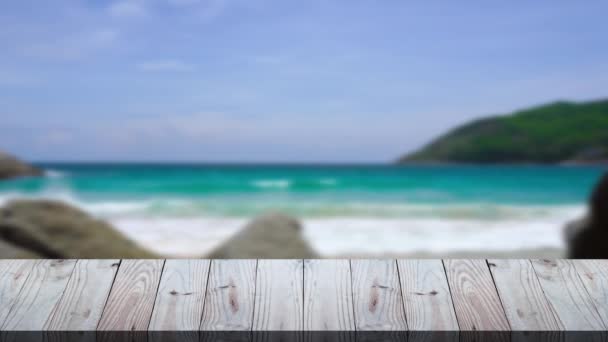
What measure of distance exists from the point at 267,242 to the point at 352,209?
37.4 feet

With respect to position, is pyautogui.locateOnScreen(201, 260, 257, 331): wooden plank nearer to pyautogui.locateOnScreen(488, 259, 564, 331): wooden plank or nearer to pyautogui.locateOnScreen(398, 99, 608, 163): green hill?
pyautogui.locateOnScreen(488, 259, 564, 331): wooden plank

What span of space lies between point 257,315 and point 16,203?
211 inches

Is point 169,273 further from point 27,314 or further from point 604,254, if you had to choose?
point 604,254

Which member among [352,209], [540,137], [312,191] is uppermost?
[352,209]

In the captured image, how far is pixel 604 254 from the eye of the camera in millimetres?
6840

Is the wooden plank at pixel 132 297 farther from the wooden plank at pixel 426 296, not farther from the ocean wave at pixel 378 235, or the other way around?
the ocean wave at pixel 378 235

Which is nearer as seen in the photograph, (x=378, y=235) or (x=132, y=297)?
(x=132, y=297)

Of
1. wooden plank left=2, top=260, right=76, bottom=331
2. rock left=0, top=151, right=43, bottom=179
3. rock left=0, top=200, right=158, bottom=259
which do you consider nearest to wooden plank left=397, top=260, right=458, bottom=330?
wooden plank left=2, top=260, right=76, bottom=331

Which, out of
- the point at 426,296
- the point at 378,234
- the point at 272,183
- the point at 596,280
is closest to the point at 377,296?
the point at 426,296

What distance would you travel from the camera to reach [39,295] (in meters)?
1.52

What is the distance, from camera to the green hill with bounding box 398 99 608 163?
4700 centimetres

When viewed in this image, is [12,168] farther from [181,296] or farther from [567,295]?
[567,295]

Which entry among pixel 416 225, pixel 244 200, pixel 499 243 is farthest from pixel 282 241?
pixel 244 200

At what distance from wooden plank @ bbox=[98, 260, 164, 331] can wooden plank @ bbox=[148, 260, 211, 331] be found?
0.07 feet
